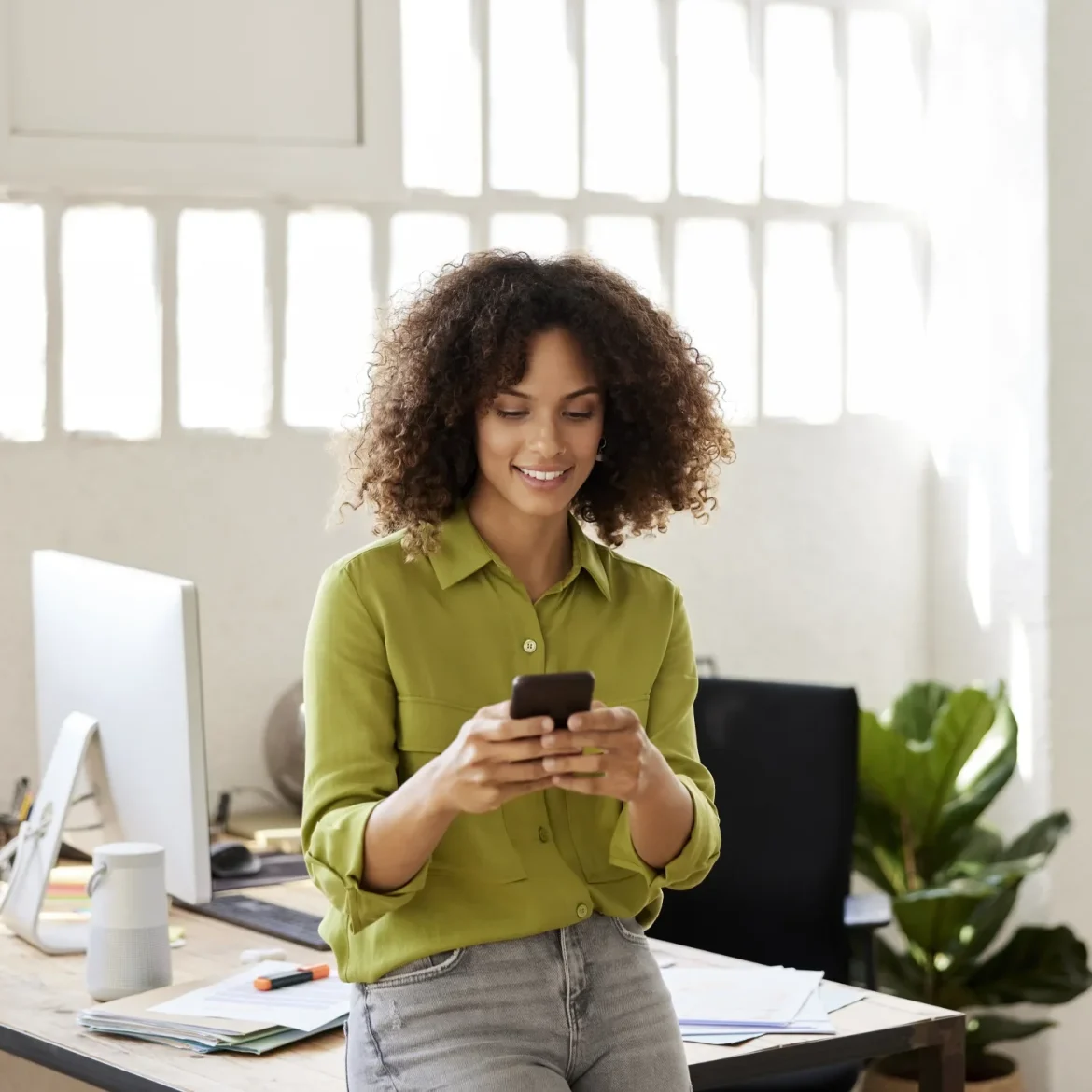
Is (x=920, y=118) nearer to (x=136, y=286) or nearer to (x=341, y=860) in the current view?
(x=136, y=286)

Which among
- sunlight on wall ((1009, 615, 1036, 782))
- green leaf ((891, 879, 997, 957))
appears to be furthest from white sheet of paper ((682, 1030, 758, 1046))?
sunlight on wall ((1009, 615, 1036, 782))

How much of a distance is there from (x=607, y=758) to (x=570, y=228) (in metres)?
2.58

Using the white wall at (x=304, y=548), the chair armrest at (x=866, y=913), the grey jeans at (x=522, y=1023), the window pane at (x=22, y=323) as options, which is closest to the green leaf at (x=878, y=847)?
the white wall at (x=304, y=548)

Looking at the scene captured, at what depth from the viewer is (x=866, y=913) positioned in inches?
120

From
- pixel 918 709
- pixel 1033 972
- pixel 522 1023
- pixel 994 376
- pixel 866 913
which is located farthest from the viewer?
pixel 994 376

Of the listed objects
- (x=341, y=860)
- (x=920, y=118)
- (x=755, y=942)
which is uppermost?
(x=920, y=118)

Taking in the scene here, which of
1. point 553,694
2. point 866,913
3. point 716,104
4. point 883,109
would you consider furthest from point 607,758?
point 883,109

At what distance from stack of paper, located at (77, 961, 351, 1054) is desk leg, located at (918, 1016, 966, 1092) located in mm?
732

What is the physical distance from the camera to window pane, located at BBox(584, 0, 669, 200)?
402cm

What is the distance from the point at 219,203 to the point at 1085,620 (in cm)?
209

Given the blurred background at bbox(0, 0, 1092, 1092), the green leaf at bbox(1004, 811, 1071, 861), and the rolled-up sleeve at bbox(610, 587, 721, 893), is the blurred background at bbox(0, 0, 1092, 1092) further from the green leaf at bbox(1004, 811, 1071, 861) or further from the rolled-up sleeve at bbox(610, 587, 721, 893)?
the rolled-up sleeve at bbox(610, 587, 721, 893)

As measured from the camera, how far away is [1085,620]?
13.5 feet

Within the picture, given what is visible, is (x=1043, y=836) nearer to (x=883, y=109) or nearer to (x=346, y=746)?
(x=883, y=109)

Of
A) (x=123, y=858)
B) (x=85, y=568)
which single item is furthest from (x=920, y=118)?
(x=123, y=858)
